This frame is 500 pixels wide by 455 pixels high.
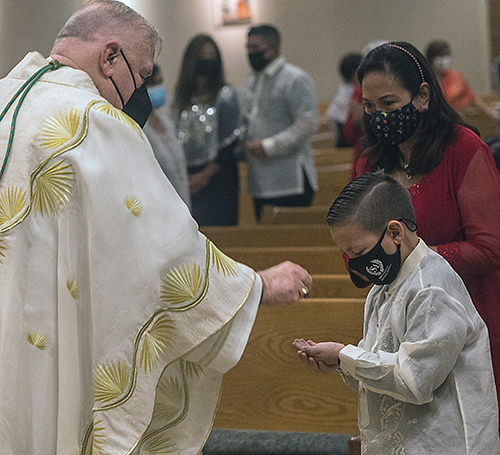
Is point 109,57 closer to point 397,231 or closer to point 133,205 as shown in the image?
point 133,205

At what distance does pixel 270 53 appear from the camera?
13.6 ft

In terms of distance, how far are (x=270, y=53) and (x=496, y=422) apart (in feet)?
10.1

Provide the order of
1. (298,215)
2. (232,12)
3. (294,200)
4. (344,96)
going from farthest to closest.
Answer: (232,12)
(344,96)
(294,200)
(298,215)

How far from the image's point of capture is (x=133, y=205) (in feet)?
5.37

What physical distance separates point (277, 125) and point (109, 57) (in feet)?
8.17

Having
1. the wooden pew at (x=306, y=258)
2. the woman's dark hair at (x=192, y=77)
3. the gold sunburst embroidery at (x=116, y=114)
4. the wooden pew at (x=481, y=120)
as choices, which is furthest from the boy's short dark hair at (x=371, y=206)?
the wooden pew at (x=481, y=120)

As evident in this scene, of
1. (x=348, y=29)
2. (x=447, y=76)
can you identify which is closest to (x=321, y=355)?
(x=447, y=76)

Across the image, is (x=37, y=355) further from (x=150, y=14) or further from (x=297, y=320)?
(x=150, y=14)

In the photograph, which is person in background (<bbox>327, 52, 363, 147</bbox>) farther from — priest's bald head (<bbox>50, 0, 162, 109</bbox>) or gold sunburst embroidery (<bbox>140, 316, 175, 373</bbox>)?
gold sunburst embroidery (<bbox>140, 316, 175, 373</bbox>)

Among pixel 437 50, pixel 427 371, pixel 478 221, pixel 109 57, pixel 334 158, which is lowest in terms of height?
pixel 334 158

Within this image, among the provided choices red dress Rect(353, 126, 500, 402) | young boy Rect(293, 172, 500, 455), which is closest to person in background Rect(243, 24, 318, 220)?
red dress Rect(353, 126, 500, 402)

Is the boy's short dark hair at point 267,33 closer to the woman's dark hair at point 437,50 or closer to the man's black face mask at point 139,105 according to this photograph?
the man's black face mask at point 139,105

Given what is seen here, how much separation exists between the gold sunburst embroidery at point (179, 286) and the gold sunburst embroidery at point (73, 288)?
0.20m

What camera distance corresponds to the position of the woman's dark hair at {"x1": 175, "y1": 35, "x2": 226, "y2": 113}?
13.2ft
